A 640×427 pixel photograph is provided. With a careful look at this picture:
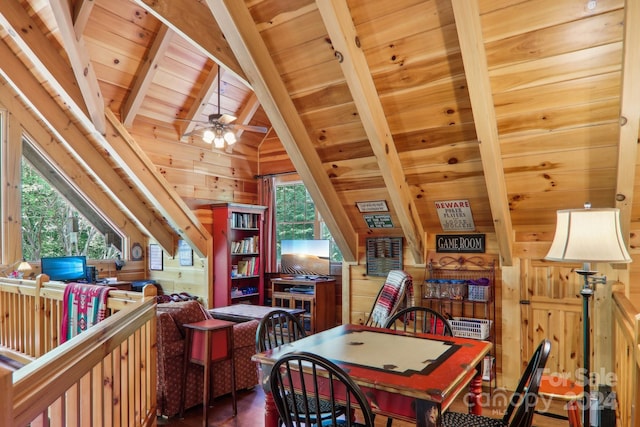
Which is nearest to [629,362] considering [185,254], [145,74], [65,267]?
[145,74]

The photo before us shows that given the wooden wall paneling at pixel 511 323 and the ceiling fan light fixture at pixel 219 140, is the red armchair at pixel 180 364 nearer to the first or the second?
the ceiling fan light fixture at pixel 219 140

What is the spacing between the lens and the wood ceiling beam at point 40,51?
3.78 meters

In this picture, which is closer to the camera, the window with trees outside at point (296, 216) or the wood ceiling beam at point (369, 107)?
the wood ceiling beam at point (369, 107)

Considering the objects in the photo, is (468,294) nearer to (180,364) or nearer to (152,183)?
(180,364)

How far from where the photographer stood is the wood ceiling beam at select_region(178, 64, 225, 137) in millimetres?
4762

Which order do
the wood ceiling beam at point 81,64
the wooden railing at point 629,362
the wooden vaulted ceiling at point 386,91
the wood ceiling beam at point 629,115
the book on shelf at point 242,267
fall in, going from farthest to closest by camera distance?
Result: the book on shelf at point 242,267 < the wood ceiling beam at point 81,64 < the wooden vaulted ceiling at point 386,91 < the wood ceiling beam at point 629,115 < the wooden railing at point 629,362

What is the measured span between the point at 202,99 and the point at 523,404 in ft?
A: 14.4

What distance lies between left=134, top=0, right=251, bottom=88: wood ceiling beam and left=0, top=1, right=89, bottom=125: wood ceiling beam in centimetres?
142

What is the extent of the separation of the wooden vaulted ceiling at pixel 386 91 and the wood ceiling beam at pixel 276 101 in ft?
0.04

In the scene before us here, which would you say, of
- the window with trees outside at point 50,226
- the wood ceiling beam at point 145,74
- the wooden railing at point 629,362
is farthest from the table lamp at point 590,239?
the window with trees outside at point 50,226

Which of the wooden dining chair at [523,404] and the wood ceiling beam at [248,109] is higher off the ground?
the wood ceiling beam at [248,109]

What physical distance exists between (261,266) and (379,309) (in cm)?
268

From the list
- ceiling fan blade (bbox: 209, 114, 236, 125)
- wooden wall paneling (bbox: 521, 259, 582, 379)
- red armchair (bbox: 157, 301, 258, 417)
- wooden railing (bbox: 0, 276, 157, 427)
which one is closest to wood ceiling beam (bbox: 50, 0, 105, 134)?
ceiling fan blade (bbox: 209, 114, 236, 125)

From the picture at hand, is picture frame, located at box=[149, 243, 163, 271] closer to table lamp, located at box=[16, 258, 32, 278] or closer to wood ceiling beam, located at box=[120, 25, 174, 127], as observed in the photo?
table lamp, located at box=[16, 258, 32, 278]
